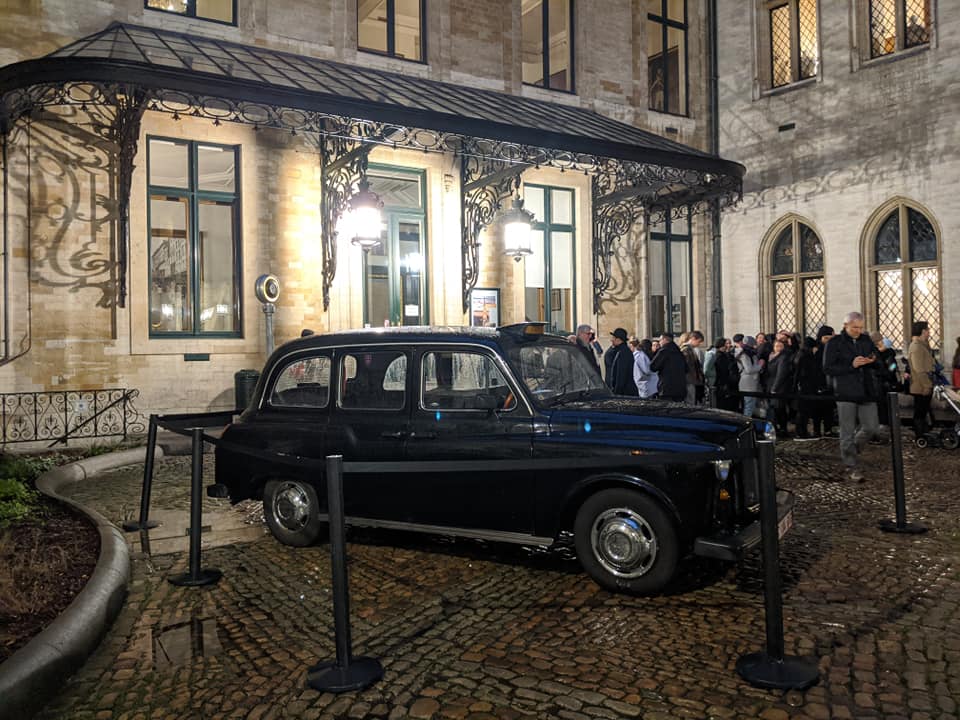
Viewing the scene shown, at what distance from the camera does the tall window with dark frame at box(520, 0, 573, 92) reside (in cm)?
1784

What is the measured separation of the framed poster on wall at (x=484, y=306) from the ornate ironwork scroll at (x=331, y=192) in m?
3.02

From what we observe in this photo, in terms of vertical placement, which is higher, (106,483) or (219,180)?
(219,180)

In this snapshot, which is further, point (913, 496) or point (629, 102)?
point (629, 102)

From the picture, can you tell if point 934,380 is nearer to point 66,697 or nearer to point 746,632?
point 746,632

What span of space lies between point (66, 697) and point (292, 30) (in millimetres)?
13341

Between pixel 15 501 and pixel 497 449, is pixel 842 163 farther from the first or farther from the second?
pixel 15 501

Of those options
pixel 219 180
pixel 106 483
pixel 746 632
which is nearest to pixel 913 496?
pixel 746 632

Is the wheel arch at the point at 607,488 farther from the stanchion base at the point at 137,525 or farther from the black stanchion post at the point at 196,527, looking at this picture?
the stanchion base at the point at 137,525

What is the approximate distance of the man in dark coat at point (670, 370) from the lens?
10.5m

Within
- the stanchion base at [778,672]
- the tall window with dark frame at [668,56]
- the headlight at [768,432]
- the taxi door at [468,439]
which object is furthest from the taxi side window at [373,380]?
the tall window with dark frame at [668,56]

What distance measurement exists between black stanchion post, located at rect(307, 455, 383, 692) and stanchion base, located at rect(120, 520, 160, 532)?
12.2 feet

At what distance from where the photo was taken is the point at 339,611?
3.84 m

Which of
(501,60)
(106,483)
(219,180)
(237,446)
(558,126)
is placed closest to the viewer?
(237,446)

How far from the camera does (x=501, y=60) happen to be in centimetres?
1702
